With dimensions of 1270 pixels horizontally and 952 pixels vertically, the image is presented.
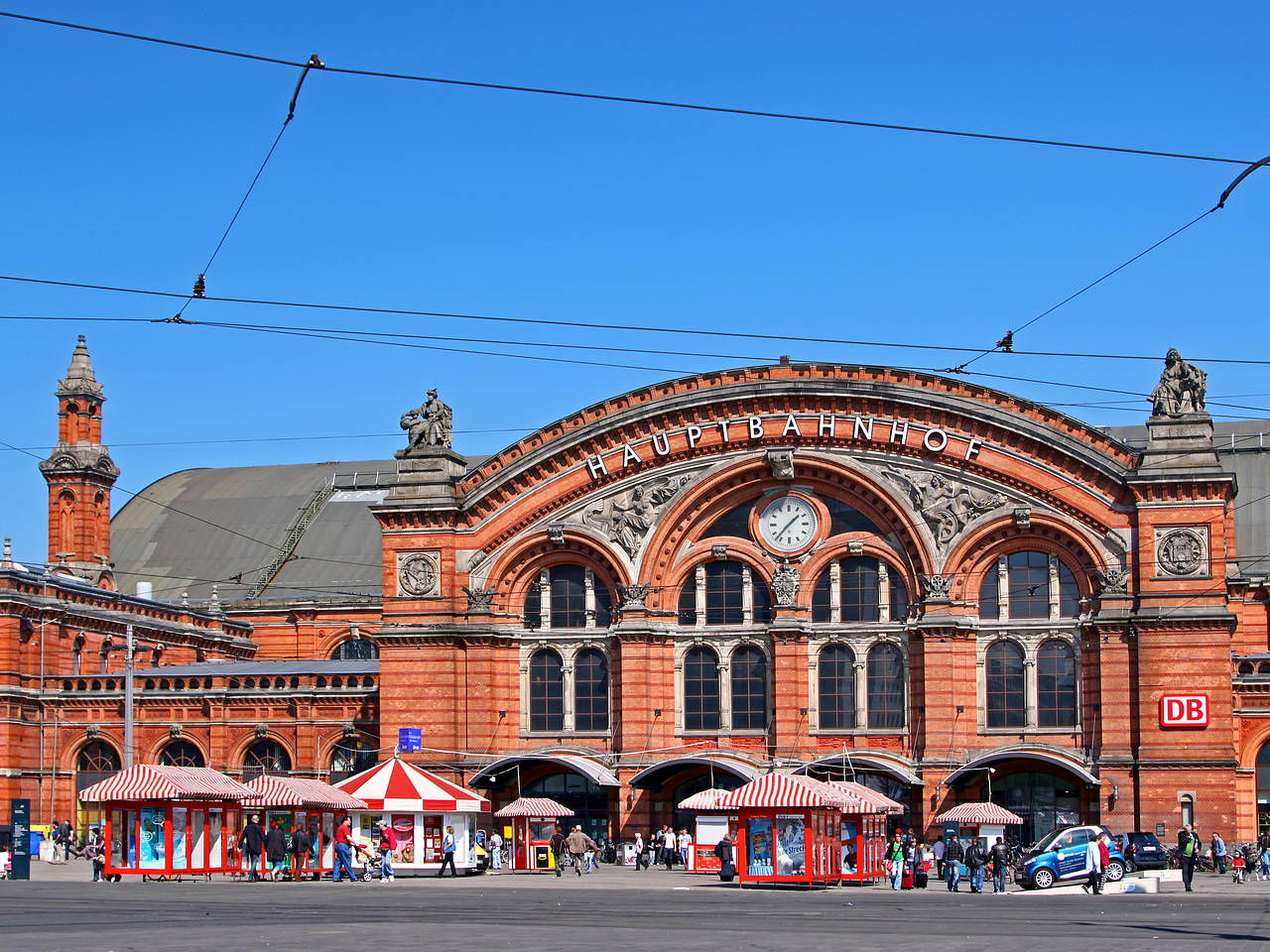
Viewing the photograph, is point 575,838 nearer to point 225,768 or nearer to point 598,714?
point 598,714

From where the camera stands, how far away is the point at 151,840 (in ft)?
150

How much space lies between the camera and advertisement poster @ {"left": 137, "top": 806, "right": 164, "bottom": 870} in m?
45.4

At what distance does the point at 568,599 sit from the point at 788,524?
7410mm

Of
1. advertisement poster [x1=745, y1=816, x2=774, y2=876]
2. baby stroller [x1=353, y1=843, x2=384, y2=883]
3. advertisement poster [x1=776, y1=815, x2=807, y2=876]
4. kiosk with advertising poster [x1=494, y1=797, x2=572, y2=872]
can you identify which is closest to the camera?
advertisement poster [x1=776, y1=815, x2=807, y2=876]

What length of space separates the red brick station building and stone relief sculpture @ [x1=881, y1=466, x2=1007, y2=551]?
9 centimetres

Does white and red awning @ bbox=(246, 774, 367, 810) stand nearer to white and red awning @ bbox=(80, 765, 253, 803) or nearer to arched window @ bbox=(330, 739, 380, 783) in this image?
white and red awning @ bbox=(80, 765, 253, 803)

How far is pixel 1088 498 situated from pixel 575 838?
17.4 meters

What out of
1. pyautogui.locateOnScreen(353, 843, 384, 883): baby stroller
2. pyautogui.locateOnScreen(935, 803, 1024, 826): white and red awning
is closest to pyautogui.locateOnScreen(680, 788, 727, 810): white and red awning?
pyautogui.locateOnScreen(935, 803, 1024, 826): white and red awning

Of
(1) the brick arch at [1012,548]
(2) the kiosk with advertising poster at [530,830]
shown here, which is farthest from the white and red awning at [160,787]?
(1) the brick arch at [1012,548]

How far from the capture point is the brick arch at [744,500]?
55.0 m

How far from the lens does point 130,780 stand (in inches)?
1781

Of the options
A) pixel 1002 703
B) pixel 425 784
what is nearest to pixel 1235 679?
pixel 1002 703

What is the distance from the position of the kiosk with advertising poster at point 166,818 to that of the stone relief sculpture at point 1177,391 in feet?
89.6

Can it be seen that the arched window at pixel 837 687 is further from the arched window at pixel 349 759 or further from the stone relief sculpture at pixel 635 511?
the arched window at pixel 349 759
